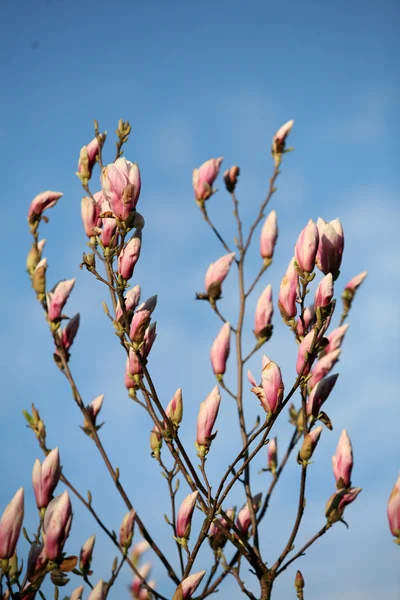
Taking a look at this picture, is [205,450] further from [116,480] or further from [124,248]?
[124,248]

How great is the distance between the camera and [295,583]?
216cm

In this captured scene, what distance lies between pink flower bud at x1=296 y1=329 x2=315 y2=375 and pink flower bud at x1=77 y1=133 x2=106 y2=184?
116cm

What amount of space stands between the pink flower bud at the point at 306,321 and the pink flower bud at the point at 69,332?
102cm

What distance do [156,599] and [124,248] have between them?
4.07 ft

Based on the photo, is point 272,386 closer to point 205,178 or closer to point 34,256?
point 34,256

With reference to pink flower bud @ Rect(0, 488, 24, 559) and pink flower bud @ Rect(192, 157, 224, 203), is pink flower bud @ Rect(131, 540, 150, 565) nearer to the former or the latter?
pink flower bud @ Rect(0, 488, 24, 559)

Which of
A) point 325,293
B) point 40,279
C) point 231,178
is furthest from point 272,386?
point 231,178

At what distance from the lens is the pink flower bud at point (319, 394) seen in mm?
1986

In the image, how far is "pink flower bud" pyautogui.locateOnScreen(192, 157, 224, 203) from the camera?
115 inches

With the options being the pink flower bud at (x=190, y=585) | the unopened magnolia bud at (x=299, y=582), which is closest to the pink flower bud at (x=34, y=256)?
the pink flower bud at (x=190, y=585)

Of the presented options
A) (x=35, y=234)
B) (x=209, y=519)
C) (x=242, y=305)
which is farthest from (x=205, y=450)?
(x=35, y=234)

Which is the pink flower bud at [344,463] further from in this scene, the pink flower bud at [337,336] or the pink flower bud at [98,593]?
the pink flower bud at [98,593]

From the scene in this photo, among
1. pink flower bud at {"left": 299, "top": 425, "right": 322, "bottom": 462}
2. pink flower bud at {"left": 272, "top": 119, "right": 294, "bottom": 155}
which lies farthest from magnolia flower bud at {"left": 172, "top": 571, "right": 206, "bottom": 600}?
pink flower bud at {"left": 272, "top": 119, "right": 294, "bottom": 155}

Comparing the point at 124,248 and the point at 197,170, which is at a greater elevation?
the point at 197,170
